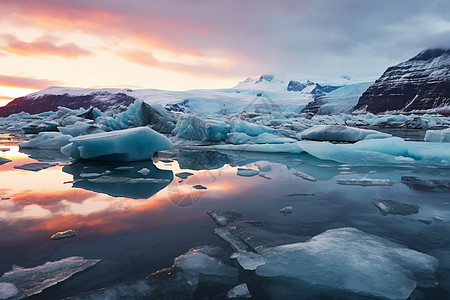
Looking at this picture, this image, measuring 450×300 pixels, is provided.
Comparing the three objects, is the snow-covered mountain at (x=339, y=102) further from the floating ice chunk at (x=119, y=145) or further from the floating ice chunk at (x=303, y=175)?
the floating ice chunk at (x=303, y=175)

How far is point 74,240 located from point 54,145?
655 cm

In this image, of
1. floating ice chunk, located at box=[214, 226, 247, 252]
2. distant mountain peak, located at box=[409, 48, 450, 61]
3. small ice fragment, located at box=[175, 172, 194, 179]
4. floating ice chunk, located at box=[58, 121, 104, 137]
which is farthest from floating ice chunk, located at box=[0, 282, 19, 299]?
distant mountain peak, located at box=[409, 48, 450, 61]

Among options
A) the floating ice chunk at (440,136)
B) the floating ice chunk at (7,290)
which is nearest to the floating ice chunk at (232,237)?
the floating ice chunk at (7,290)

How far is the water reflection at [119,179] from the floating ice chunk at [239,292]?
1.61m

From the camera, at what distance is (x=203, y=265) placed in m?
1.38

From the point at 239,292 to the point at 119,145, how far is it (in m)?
3.86

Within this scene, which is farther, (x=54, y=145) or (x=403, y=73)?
(x=403, y=73)

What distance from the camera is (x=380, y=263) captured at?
136cm

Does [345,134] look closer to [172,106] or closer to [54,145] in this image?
[54,145]

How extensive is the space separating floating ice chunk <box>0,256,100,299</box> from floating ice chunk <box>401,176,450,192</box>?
3.18 metres

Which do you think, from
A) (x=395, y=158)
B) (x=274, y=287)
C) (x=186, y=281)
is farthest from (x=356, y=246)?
(x=395, y=158)

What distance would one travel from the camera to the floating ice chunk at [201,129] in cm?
874

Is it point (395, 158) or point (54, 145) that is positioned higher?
point (395, 158)

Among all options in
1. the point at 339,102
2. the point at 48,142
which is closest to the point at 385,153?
the point at 48,142
